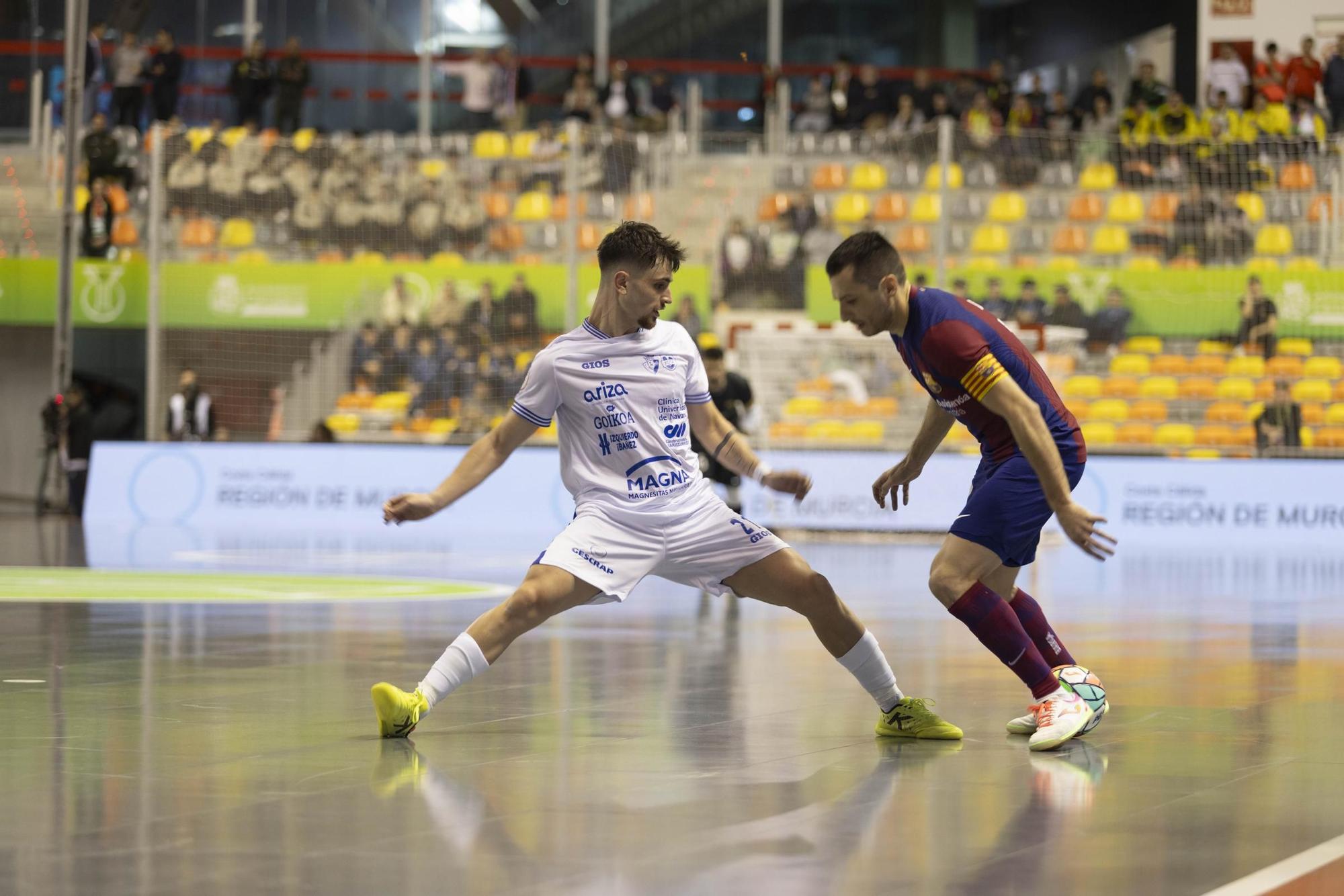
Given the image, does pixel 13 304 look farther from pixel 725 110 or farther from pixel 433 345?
pixel 725 110

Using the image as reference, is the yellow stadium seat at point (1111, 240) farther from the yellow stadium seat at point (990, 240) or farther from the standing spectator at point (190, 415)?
the standing spectator at point (190, 415)

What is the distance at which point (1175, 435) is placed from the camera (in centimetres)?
2481

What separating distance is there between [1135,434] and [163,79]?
54.2ft

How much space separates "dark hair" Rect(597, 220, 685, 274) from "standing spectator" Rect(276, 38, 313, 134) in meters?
24.9

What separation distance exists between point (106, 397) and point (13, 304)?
2.08m

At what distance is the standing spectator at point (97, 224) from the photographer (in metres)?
27.5

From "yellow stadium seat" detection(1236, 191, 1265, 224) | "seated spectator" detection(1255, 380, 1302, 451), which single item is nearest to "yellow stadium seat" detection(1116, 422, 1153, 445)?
"seated spectator" detection(1255, 380, 1302, 451)

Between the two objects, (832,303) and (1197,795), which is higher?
(832,303)

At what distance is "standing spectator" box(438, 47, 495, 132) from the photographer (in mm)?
31922

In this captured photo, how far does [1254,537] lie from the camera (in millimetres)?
22703

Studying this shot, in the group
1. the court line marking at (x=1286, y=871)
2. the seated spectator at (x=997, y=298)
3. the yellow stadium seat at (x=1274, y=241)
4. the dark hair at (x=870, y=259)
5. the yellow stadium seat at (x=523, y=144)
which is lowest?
the court line marking at (x=1286, y=871)

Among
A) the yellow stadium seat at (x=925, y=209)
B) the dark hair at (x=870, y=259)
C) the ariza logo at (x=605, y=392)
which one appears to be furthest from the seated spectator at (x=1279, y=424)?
the ariza logo at (x=605, y=392)

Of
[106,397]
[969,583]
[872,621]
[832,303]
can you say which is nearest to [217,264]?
[106,397]

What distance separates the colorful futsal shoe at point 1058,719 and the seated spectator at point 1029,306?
61.9 ft
